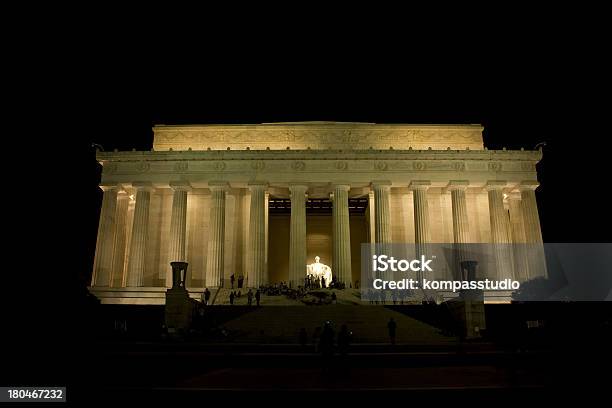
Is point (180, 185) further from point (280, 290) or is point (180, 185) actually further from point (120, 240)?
point (280, 290)

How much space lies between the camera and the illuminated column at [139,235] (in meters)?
46.0

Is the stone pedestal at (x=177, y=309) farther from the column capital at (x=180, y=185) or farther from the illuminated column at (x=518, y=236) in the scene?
the illuminated column at (x=518, y=236)

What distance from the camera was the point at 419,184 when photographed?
155ft

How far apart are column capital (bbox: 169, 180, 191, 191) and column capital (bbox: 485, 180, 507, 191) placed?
27.4m

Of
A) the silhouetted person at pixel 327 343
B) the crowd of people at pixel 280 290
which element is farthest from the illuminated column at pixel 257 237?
the silhouetted person at pixel 327 343

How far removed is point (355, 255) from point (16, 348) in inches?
1942

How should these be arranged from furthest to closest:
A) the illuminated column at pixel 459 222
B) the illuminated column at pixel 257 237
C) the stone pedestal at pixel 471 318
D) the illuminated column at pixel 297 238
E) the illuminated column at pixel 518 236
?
the illuminated column at pixel 459 222 → the illuminated column at pixel 518 236 → the illuminated column at pixel 297 238 → the illuminated column at pixel 257 237 → the stone pedestal at pixel 471 318

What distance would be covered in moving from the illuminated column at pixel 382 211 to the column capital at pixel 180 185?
55.7ft

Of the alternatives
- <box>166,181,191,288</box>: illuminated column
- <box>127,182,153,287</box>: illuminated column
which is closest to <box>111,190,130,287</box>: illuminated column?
<box>127,182,153,287</box>: illuminated column

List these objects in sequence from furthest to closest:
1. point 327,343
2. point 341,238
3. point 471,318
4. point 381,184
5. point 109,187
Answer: point 109,187
point 381,184
point 341,238
point 471,318
point 327,343

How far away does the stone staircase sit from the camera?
28.2 meters

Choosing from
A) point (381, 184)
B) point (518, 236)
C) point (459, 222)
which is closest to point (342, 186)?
point (381, 184)

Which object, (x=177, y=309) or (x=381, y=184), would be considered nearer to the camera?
(x=177, y=309)

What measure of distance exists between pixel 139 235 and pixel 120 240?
8.29 feet
